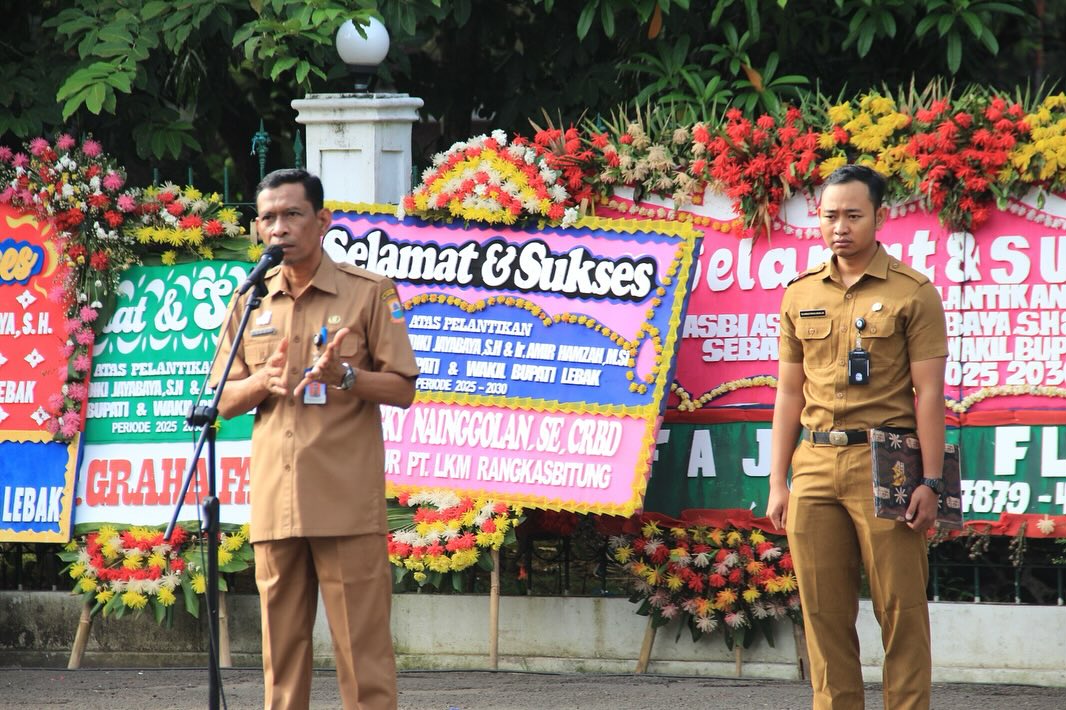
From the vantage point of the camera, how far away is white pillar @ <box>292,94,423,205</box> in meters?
7.36

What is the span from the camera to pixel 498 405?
692 centimetres

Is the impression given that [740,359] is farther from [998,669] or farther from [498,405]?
[998,669]

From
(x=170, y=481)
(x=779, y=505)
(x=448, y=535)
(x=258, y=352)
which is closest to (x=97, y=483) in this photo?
(x=170, y=481)

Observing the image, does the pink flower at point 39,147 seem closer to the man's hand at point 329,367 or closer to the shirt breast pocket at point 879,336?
the man's hand at point 329,367

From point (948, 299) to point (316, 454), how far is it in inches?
127

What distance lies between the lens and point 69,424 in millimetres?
7457

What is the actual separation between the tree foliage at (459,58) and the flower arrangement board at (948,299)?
923 millimetres

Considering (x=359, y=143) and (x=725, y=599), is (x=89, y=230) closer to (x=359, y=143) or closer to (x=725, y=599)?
(x=359, y=143)

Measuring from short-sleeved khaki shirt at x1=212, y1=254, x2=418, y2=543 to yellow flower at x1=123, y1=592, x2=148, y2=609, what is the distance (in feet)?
9.01

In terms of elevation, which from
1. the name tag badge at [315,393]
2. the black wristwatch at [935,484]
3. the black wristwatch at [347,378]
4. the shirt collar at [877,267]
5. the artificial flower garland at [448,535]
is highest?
the shirt collar at [877,267]

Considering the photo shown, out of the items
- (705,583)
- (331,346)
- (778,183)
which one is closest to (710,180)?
(778,183)

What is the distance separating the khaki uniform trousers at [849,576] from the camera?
15.6 ft

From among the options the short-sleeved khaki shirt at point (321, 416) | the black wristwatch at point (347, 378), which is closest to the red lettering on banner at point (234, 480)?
the short-sleeved khaki shirt at point (321, 416)

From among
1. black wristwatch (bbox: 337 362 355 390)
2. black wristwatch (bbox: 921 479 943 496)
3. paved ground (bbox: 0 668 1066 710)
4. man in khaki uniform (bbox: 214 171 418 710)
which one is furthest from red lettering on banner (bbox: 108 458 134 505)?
black wristwatch (bbox: 921 479 943 496)
